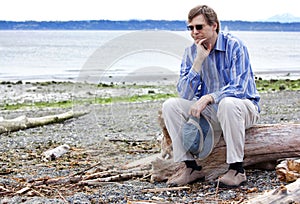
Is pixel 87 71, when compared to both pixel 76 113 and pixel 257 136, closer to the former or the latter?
pixel 76 113

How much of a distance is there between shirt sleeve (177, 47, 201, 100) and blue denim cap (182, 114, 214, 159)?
28 centimetres

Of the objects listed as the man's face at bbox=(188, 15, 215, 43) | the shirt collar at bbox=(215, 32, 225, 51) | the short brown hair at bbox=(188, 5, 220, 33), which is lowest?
the shirt collar at bbox=(215, 32, 225, 51)

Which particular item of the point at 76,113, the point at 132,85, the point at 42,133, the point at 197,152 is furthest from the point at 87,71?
the point at 197,152

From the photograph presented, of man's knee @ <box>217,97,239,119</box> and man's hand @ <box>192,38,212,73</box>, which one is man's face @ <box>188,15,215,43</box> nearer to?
man's hand @ <box>192,38,212,73</box>

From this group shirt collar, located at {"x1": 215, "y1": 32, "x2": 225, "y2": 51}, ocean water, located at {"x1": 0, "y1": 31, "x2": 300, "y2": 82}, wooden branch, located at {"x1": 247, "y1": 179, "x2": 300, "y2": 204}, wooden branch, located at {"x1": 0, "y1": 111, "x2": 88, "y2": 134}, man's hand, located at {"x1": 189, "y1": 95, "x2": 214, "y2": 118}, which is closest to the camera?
wooden branch, located at {"x1": 247, "y1": 179, "x2": 300, "y2": 204}

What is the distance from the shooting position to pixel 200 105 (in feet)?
17.7

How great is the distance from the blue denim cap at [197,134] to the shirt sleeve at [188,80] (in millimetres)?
281

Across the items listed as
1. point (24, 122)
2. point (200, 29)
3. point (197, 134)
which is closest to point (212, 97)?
point (197, 134)

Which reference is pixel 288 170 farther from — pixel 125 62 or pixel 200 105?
pixel 125 62

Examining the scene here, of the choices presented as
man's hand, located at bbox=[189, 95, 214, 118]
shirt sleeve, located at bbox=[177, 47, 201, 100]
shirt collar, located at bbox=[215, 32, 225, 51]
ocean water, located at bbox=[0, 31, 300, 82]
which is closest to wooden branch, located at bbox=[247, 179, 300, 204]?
man's hand, located at bbox=[189, 95, 214, 118]

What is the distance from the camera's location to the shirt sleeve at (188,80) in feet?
18.3

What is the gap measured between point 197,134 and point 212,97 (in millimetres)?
441

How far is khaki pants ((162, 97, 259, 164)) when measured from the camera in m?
5.33

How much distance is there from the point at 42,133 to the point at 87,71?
22211mm
